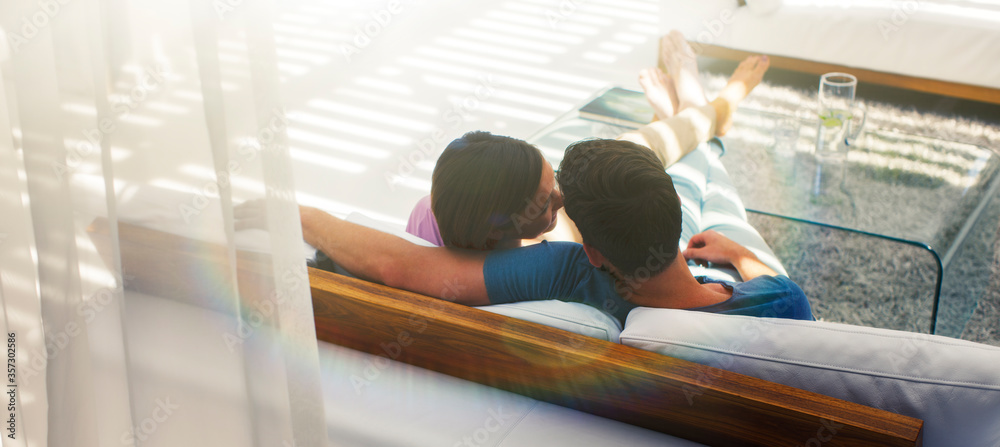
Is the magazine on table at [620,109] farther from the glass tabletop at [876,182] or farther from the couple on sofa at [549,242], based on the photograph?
the couple on sofa at [549,242]

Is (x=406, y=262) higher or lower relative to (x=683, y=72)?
higher

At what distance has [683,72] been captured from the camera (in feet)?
8.04

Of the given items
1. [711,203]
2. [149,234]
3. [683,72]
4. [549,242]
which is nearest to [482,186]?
[549,242]

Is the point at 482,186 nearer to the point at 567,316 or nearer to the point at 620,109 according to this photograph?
the point at 567,316

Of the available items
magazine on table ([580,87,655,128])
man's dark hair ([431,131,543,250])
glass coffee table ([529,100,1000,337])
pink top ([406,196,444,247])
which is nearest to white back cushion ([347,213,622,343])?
man's dark hair ([431,131,543,250])

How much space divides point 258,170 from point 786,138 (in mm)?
1874

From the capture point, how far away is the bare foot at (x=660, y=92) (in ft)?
7.73

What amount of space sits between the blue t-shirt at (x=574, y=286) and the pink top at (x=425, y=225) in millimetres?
244

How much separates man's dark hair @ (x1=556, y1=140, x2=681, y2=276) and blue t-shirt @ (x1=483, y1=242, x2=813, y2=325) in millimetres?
91

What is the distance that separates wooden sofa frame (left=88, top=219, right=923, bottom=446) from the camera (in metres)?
0.91

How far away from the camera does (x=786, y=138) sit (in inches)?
90.7

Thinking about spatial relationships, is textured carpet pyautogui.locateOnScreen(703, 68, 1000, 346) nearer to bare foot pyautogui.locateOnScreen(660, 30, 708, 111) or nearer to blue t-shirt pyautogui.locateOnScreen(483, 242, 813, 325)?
bare foot pyautogui.locateOnScreen(660, 30, 708, 111)

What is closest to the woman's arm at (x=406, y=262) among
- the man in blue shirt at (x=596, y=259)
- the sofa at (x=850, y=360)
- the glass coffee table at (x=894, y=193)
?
the man in blue shirt at (x=596, y=259)

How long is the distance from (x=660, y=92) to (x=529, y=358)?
1565 mm
